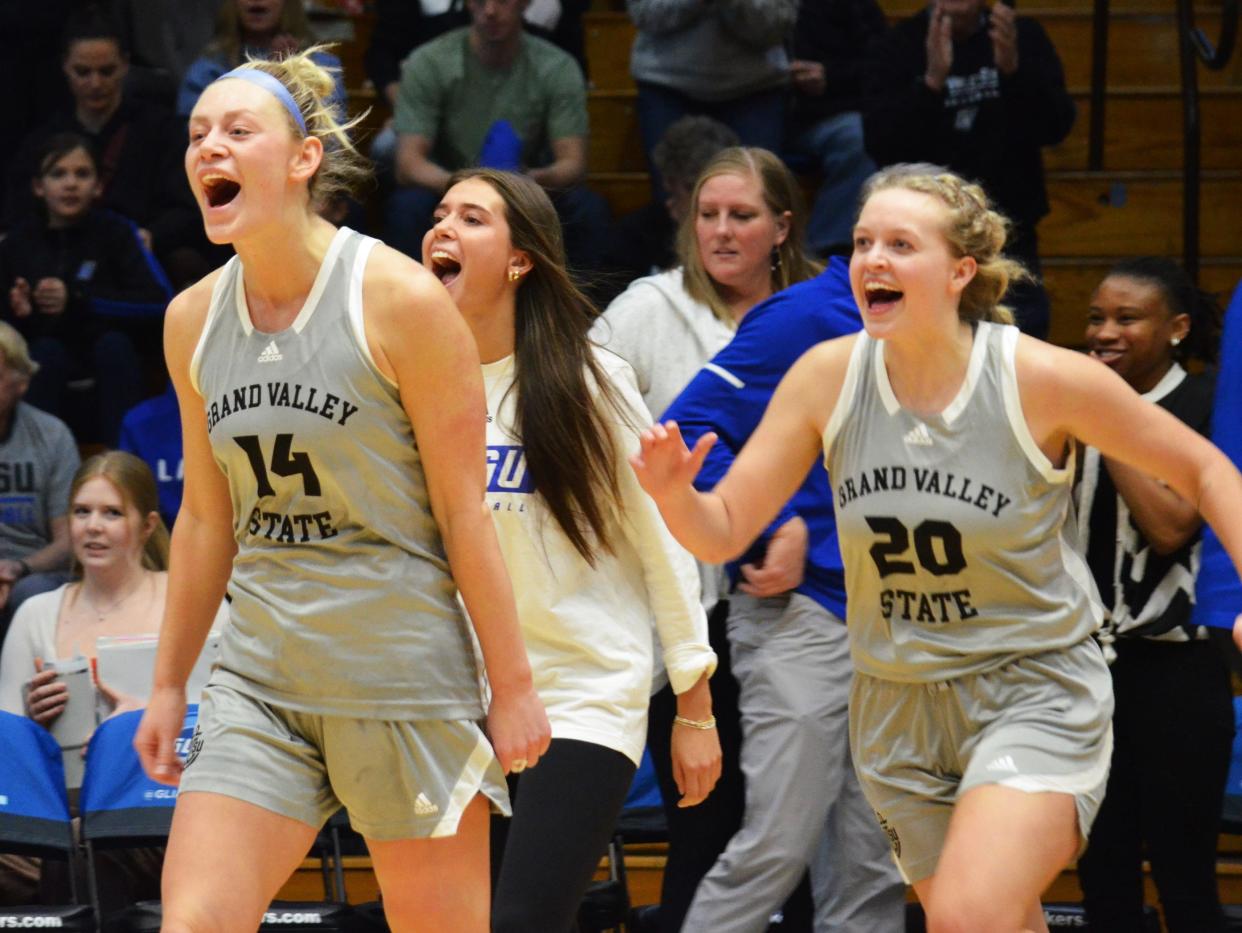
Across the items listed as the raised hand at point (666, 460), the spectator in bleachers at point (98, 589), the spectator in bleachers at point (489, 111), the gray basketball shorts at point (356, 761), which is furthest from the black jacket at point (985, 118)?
the gray basketball shorts at point (356, 761)

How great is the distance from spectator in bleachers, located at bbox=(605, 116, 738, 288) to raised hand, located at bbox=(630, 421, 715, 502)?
2.60m

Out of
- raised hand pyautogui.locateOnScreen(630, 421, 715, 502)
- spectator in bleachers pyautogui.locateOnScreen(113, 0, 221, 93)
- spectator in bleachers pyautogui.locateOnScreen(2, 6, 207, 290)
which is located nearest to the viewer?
raised hand pyautogui.locateOnScreen(630, 421, 715, 502)

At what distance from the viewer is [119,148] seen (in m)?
7.06

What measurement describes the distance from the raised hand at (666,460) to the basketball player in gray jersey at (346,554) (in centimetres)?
28

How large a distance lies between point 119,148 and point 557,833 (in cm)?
445

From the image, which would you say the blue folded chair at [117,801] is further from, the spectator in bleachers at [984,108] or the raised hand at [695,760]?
the spectator in bleachers at [984,108]

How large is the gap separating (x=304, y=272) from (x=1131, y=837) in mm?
2541

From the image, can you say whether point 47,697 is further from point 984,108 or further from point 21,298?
point 984,108

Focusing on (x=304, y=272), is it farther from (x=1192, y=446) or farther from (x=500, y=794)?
(x=1192, y=446)

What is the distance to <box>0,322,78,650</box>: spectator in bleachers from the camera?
6.09 metres

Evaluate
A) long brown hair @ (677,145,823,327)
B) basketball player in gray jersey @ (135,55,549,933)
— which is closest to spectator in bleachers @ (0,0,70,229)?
long brown hair @ (677,145,823,327)

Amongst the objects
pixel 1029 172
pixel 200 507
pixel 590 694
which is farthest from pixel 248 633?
pixel 1029 172

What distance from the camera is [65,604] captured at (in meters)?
5.35

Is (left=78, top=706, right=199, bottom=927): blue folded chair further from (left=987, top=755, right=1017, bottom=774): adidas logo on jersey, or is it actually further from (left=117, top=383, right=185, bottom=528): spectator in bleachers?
(left=987, top=755, right=1017, bottom=774): adidas logo on jersey
